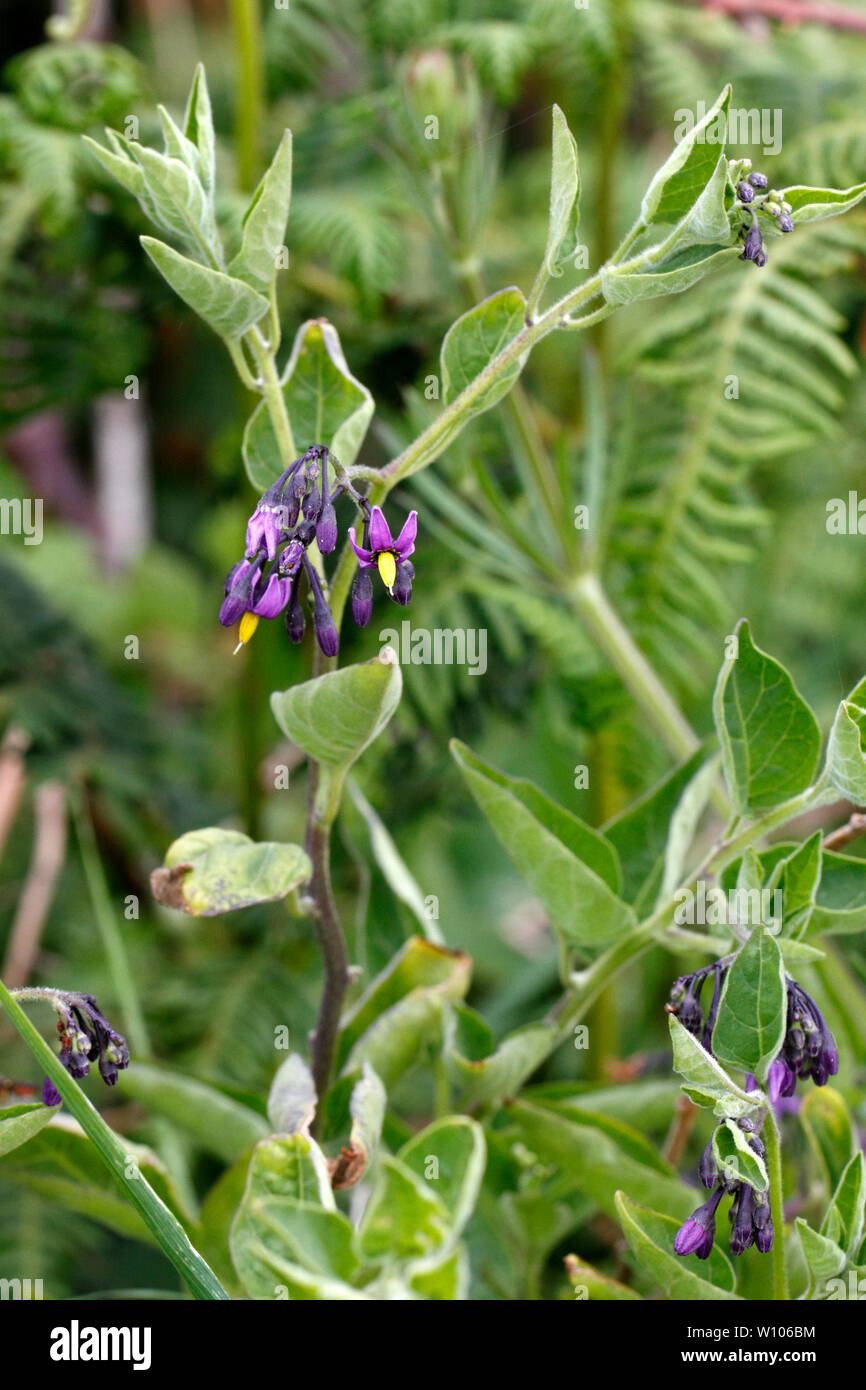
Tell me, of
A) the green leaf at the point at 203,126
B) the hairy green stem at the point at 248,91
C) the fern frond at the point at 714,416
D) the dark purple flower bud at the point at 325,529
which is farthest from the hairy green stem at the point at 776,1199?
the hairy green stem at the point at 248,91

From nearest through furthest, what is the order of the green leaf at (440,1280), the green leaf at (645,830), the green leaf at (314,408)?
the green leaf at (440,1280), the green leaf at (314,408), the green leaf at (645,830)

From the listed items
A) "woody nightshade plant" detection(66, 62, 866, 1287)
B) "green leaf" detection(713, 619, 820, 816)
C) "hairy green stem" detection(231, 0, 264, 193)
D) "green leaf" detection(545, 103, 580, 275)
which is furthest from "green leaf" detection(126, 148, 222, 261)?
"hairy green stem" detection(231, 0, 264, 193)

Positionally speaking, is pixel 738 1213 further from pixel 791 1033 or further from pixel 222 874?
pixel 222 874

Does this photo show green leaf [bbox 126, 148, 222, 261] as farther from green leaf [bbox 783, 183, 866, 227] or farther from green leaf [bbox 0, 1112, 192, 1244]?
green leaf [bbox 0, 1112, 192, 1244]

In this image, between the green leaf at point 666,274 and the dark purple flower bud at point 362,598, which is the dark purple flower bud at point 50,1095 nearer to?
the dark purple flower bud at point 362,598

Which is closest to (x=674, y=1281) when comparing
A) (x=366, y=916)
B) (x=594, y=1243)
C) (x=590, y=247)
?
(x=366, y=916)

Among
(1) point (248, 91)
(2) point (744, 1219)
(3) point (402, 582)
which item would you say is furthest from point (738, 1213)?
(1) point (248, 91)
